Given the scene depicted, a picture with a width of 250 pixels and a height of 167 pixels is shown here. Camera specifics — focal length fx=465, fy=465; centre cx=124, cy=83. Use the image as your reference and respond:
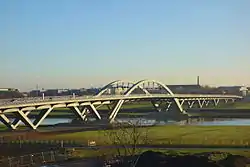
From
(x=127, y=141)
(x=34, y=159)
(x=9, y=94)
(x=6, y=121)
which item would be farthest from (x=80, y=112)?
(x=9, y=94)

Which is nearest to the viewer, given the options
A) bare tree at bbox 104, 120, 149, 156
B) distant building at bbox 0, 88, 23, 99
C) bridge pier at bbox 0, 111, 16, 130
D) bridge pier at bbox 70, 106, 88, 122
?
bare tree at bbox 104, 120, 149, 156

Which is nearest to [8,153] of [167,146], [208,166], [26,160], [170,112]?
[26,160]

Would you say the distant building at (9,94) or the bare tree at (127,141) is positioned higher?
the distant building at (9,94)

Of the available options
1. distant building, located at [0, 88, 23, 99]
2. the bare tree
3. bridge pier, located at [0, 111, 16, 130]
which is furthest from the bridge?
distant building, located at [0, 88, 23, 99]

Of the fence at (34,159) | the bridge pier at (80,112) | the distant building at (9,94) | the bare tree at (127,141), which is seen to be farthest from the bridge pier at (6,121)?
the distant building at (9,94)

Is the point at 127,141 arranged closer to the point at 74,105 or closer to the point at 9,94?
the point at 74,105

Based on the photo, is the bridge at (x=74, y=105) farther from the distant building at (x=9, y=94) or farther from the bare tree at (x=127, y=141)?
the distant building at (x=9, y=94)

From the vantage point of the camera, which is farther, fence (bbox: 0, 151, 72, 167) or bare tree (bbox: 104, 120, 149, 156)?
bare tree (bbox: 104, 120, 149, 156)

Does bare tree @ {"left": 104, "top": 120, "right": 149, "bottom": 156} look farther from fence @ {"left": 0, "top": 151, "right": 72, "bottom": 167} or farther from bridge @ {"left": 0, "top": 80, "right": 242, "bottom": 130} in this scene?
bridge @ {"left": 0, "top": 80, "right": 242, "bottom": 130}
